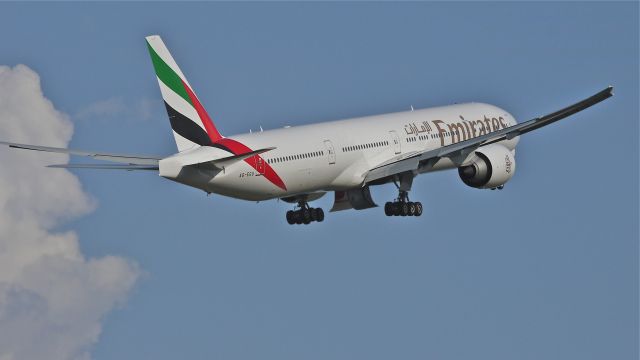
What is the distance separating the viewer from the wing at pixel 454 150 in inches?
3157

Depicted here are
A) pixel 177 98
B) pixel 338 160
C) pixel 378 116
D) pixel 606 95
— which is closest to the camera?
pixel 606 95

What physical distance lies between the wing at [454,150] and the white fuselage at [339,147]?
67 centimetres

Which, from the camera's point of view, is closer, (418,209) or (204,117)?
(204,117)

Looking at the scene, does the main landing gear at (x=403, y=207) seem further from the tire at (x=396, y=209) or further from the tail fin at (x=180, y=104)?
the tail fin at (x=180, y=104)

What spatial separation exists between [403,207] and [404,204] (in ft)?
0.67

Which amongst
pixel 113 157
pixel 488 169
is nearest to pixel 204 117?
pixel 113 157

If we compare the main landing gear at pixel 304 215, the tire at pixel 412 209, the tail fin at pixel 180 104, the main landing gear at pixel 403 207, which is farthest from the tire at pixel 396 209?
the tail fin at pixel 180 104

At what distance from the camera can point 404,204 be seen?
86750 millimetres

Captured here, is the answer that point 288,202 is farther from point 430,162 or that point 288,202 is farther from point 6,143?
point 6,143

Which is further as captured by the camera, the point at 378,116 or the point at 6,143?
the point at 378,116

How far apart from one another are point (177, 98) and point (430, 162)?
1443 cm

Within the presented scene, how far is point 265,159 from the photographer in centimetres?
7869

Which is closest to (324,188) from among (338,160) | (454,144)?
(338,160)

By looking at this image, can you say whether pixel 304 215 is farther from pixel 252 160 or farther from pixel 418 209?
pixel 252 160
